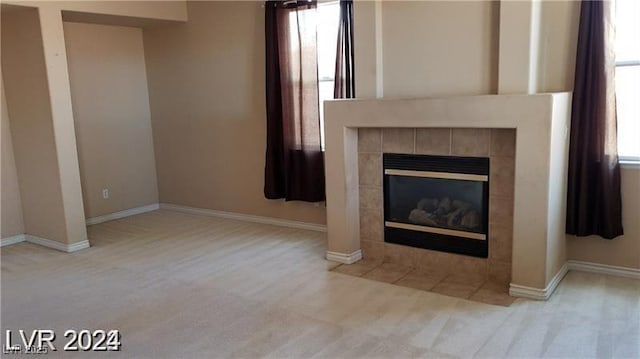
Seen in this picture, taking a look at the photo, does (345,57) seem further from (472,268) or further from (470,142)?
(472,268)

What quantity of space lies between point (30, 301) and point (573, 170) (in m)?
3.96

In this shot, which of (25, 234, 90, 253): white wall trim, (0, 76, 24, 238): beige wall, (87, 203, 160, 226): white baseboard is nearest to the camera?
(25, 234, 90, 253): white wall trim

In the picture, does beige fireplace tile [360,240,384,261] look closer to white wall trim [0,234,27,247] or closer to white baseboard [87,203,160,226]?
white baseboard [87,203,160,226]

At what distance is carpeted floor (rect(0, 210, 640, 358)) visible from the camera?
2799 mm

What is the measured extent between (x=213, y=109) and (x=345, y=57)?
6.48 feet

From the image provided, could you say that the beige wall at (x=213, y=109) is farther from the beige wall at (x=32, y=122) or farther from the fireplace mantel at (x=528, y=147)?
the fireplace mantel at (x=528, y=147)

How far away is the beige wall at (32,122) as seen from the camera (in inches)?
181

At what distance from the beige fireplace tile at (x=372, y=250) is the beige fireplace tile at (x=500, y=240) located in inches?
35.4

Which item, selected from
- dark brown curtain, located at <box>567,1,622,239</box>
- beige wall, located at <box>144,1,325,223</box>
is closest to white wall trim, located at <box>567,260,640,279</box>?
dark brown curtain, located at <box>567,1,622,239</box>

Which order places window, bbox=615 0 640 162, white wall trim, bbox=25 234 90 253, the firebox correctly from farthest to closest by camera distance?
white wall trim, bbox=25 234 90 253, the firebox, window, bbox=615 0 640 162

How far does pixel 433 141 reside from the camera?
3848mm

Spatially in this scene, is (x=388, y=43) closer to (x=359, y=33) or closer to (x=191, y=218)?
(x=359, y=33)

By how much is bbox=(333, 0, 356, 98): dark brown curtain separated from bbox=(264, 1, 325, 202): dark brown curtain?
37cm

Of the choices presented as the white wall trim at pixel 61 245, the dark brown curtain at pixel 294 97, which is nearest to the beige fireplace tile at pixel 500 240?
the dark brown curtain at pixel 294 97
